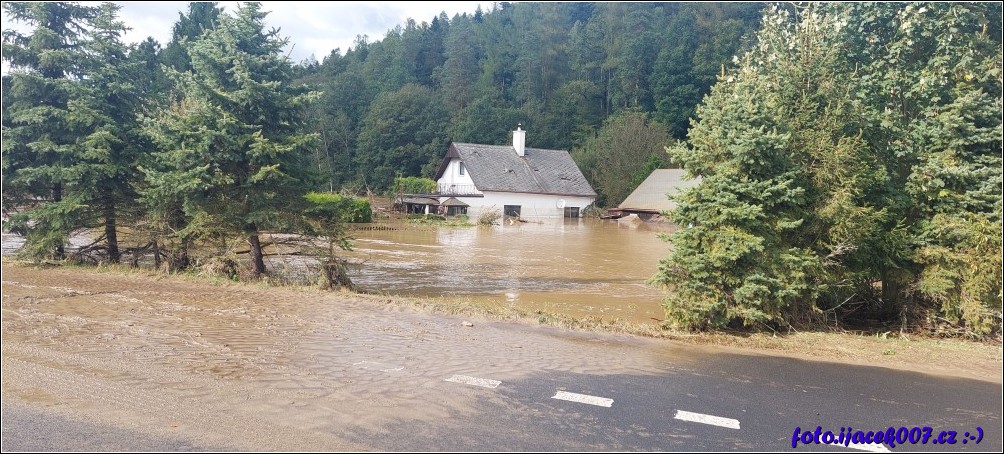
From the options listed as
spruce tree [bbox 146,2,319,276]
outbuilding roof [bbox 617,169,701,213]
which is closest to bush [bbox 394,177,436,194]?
outbuilding roof [bbox 617,169,701,213]

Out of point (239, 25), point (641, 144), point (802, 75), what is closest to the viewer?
point (802, 75)

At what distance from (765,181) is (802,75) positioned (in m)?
2.68

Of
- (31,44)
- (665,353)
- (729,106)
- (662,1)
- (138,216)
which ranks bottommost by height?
(665,353)

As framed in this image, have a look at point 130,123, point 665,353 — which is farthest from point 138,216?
point 665,353

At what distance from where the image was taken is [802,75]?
1207 centimetres

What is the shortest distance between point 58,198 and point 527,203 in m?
42.5

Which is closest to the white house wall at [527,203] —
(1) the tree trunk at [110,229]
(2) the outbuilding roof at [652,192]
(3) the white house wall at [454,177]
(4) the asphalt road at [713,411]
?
(3) the white house wall at [454,177]

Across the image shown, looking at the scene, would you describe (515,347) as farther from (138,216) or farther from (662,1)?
(662,1)

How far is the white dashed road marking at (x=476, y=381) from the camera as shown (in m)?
7.11

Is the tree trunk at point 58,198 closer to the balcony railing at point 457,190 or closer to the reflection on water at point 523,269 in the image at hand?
the reflection on water at point 523,269

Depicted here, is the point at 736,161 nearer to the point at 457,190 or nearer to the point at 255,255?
the point at 255,255

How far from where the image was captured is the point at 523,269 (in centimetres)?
2023

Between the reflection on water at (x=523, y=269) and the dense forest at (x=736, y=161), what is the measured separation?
283cm

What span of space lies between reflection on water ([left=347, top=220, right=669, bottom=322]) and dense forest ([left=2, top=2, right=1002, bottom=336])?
2835mm
